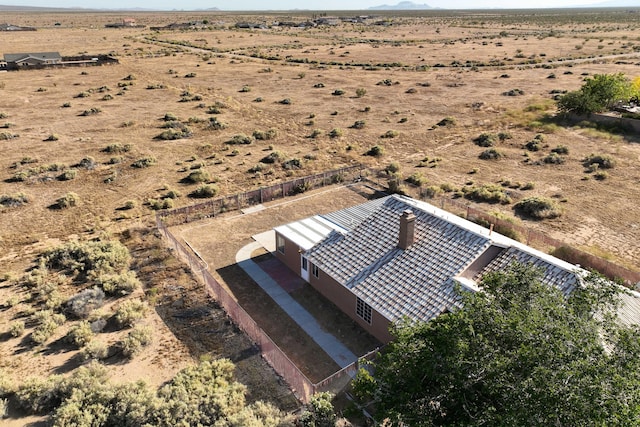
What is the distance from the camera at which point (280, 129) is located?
49.1m

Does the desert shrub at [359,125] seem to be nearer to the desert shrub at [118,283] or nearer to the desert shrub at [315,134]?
the desert shrub at [315,134]

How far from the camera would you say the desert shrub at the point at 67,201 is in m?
30.3

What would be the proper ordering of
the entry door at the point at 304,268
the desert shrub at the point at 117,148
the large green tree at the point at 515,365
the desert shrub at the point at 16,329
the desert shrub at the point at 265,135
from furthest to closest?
1. the desert shrub at the point at 265,135
2. the desert shrub at the point at 117,148
3. the entry door at the point at 304,268
4. the desert shrub at the point at 16,329
5. the large green tree at the point at 515,365

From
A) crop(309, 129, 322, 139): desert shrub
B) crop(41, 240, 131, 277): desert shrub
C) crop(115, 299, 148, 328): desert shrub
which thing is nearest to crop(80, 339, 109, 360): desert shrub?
crop(115, 299, 148, 328): desert shrub

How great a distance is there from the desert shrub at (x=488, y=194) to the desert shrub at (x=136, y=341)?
23.7 metres

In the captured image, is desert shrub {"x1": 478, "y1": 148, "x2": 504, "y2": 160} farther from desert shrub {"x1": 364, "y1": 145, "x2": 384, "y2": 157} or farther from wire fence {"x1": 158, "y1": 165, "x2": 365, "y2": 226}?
wire fence {"x1": 158, "y1": 165, "x2": 365, "y2": 226}

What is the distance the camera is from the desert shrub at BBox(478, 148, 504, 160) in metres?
40.2

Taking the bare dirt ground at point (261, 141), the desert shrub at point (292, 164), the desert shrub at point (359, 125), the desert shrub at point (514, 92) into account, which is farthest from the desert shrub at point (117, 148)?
the desert shrub at point (514, 92)

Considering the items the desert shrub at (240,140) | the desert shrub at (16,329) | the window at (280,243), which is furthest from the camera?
the desert shrub at (240,140)

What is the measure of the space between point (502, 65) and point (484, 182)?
64633mm

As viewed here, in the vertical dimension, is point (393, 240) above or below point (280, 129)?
above

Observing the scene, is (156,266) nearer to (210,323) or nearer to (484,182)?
(210,323)

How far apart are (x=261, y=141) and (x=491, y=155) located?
74.2ft

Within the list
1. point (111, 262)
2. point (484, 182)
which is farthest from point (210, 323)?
point (484, 182)
